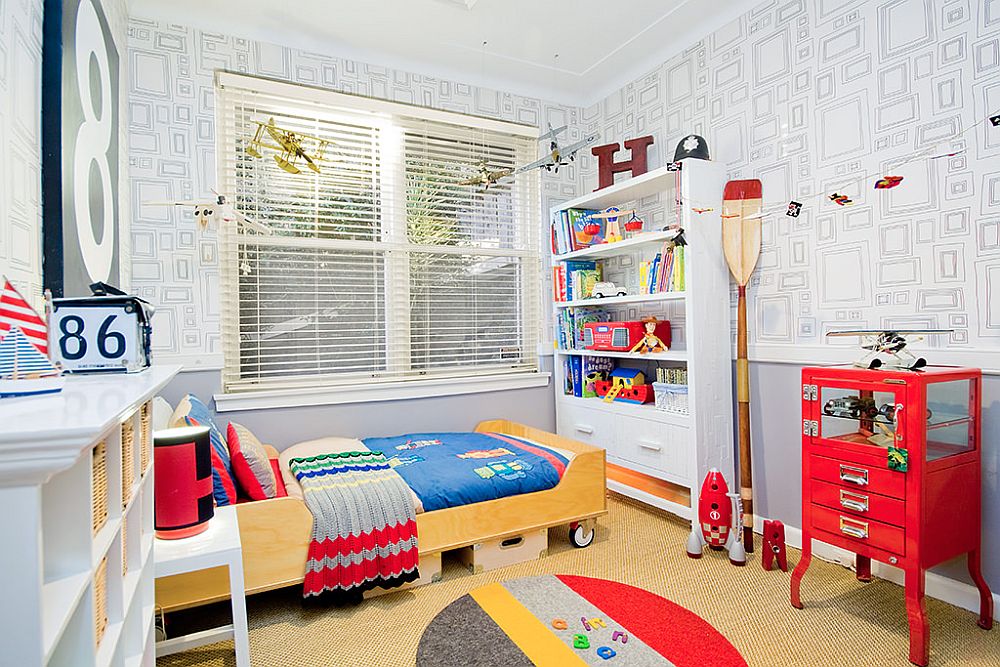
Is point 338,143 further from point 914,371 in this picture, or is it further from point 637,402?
point 914,371

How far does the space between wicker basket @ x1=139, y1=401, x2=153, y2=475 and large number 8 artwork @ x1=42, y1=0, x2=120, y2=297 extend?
1.19 feet

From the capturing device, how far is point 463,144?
12.4 feet

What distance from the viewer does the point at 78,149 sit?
1.68m

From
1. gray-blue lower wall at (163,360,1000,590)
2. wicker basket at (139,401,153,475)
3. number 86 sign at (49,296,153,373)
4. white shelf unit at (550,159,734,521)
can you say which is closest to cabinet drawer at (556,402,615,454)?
white shelf unit at (550,159,734,521)

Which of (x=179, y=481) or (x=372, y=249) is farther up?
(x=372, y=249)

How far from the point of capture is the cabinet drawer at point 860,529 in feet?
6.26

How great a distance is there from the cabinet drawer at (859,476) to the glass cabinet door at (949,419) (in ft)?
0.43

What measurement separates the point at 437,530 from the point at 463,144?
245 cm

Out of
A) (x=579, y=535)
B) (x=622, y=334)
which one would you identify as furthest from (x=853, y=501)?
(x=622, y=334)

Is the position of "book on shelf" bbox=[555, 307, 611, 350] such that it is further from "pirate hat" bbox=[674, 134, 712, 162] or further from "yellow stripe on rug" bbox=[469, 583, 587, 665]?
"yellow stripe on rug" bbox=[469, 583, 587, 665]

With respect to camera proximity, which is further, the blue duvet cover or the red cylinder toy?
the blue duvet cover

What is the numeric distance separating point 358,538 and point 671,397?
Answer: 1747 millimetres

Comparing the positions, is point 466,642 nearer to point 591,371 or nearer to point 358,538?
point 358,538

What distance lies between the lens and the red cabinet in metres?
1.86
